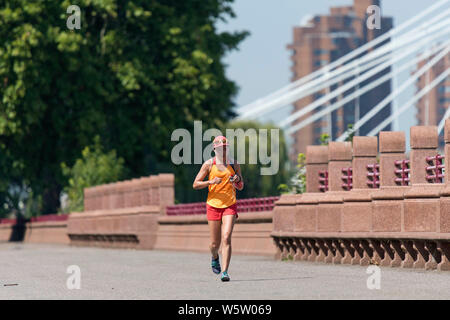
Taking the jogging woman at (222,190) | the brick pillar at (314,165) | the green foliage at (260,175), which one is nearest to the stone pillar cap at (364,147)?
the brick pillar at (314,165)

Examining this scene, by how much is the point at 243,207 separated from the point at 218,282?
13.6m

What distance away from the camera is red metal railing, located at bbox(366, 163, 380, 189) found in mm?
23188

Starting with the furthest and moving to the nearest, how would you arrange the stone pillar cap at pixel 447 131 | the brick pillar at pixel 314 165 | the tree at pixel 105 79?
the tree at pixel 105 79, the brick pillar at pixel 314 165, the stone pillar cap at pixel 447 131

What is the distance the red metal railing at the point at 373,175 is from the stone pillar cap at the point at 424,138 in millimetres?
2280

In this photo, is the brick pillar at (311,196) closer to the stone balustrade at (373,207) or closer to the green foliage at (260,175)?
the stone balustrade at (373,207)

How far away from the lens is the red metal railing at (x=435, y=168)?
797 inches

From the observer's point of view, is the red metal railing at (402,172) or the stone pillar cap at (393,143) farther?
the stone pillar cap at (393,143)

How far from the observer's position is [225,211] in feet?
55.1

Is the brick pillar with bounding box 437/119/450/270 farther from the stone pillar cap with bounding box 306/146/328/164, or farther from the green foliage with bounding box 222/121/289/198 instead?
the green foliage with bounding box 222/121/289/198

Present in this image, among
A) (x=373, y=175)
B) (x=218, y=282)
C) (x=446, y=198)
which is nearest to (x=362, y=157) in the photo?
(x=373, y=175)

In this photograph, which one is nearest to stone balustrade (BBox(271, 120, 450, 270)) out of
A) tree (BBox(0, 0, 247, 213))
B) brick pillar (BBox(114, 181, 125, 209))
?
brick pillar (BBox(114, 181, 125, 209))

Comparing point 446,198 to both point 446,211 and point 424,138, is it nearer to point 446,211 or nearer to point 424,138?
point 446,211

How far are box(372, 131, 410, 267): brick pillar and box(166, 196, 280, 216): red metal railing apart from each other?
17.6 ft
